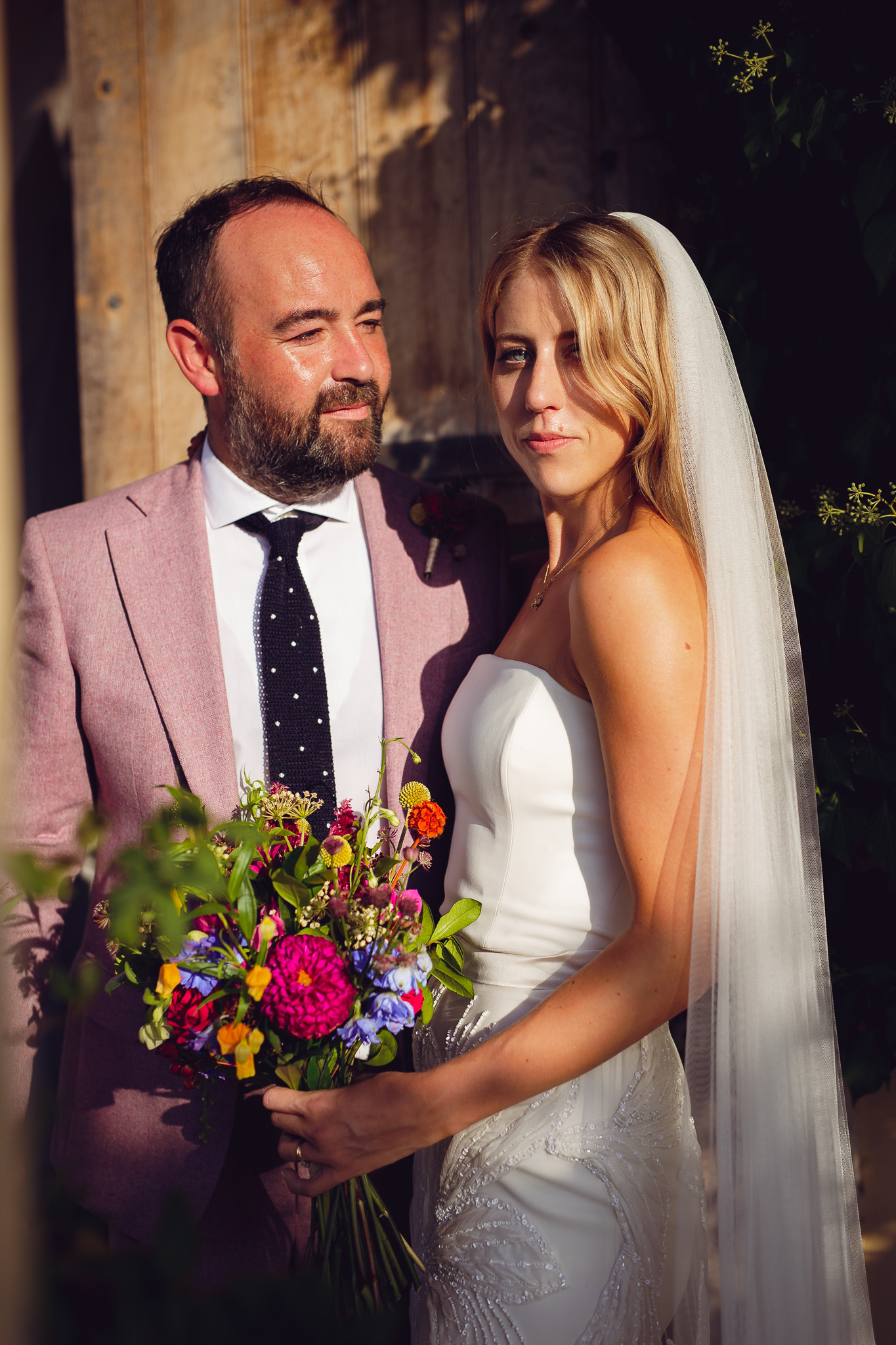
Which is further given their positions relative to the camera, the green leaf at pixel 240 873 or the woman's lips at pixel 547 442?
the woman's lips at pixel 547 442

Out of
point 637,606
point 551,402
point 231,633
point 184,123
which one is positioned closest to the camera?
point 637,606

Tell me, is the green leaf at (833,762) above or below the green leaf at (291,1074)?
above

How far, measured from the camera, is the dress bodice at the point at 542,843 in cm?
163

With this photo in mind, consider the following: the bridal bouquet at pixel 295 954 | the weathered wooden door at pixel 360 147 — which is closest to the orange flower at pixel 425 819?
the bridal bouquet at pixel 295 954

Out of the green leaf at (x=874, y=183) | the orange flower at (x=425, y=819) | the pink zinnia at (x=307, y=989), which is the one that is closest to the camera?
the pink zinnia at (x=307, y=989)

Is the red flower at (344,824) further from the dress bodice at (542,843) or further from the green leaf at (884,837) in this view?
the green leaf at (884,837)

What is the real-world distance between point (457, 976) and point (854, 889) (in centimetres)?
91

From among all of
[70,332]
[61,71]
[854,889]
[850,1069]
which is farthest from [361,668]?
[61,71]

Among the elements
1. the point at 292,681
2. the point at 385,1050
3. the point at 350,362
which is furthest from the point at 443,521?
the point at 385,1050

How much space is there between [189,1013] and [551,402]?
115 centimetres

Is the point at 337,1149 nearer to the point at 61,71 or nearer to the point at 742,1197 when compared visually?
the point at 742,1197

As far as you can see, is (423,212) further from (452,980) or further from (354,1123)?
(354,1123)

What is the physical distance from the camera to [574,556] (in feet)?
6.00

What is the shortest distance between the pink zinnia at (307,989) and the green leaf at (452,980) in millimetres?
221
